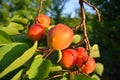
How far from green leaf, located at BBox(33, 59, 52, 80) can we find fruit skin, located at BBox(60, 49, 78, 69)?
53mm

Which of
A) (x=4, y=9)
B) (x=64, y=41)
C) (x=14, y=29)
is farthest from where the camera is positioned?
(x=4, y=9)

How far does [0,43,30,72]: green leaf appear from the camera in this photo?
2.40 feet

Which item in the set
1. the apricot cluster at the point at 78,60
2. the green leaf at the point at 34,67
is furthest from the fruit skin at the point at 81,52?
the green leaf at the point at 34,67

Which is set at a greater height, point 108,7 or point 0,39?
point 0,39

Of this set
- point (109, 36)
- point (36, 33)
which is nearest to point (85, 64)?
point (36, 33)

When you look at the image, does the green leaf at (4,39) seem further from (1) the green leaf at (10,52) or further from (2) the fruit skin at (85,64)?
(2) the fruit skin at (85,64)

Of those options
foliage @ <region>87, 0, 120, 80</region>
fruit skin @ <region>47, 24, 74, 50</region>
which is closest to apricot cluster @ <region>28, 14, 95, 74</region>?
fruit skin @ <region>47, 24, 74, 50</region>

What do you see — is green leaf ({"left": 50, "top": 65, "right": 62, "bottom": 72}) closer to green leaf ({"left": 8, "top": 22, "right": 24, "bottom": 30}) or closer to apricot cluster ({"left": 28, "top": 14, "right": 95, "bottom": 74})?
apricot cluster ({"left": 28, "top": 14, "right": 95, "bottom": 74})

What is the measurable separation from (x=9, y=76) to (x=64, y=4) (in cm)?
792

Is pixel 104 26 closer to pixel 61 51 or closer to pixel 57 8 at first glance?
pixel 57 8

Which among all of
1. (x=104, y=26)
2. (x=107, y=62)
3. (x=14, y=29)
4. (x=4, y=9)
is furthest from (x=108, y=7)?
(x=14, y=29)

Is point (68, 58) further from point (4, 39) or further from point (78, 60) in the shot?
point (4, 39)

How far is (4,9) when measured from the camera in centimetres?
771

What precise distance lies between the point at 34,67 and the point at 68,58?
87 mm
